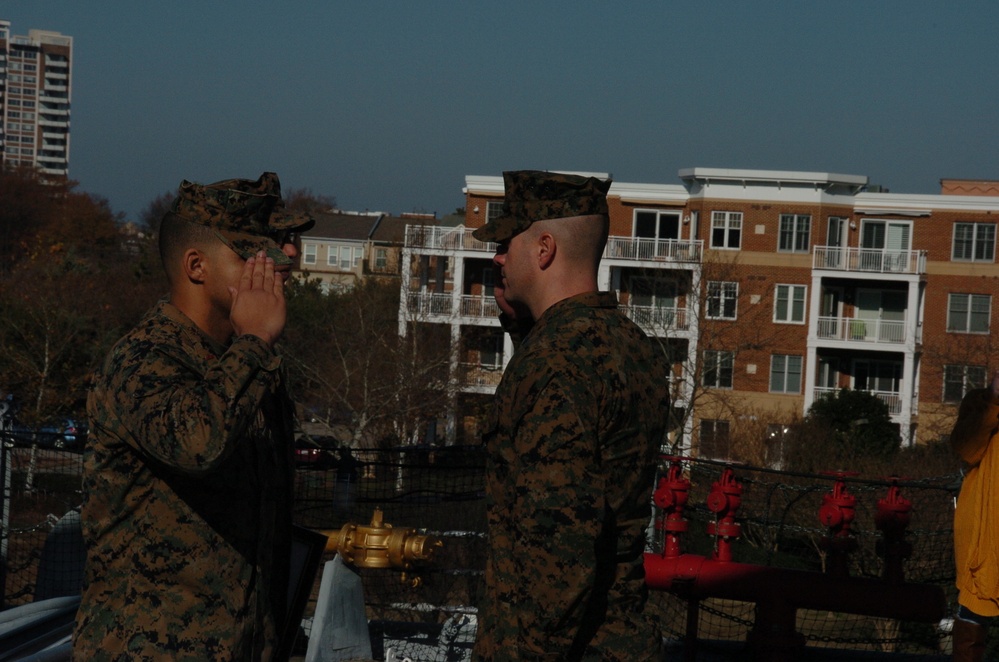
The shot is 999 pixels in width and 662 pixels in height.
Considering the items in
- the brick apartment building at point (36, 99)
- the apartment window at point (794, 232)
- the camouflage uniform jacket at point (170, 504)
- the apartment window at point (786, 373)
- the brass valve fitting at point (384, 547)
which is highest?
the brick apartment building at point (36, 99)

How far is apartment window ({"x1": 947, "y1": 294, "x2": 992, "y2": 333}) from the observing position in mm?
41094

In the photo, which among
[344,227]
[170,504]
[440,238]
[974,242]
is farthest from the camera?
[344,227]

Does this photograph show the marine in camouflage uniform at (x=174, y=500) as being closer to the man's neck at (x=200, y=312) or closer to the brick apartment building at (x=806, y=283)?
the man's neck at (x=200, y=312)

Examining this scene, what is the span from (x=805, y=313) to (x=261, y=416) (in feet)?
132

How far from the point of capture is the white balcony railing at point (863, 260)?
135 ft

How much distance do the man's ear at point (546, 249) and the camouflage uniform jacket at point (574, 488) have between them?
0.46ft

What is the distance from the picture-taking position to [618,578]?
3.11m

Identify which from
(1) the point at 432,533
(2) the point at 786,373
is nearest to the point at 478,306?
(2) the point at 786,373

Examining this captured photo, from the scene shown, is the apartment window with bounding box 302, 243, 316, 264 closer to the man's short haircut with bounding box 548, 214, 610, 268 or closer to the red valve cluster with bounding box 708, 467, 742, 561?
the red valve cluster with bounding box 708, 467, 742, 561

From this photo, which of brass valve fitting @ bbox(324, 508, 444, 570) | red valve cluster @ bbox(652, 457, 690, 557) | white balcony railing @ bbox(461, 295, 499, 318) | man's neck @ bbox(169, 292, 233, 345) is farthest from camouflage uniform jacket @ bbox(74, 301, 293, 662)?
white balcony railing @ bbox(461, 295, 499, 318)

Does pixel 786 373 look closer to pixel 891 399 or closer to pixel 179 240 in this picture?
pixel 891 399

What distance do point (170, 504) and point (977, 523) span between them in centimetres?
449

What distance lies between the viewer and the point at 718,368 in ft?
123

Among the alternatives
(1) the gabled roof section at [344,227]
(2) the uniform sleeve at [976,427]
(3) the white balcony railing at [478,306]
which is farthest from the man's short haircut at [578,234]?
(1) the gabled roof section at [344,227]
